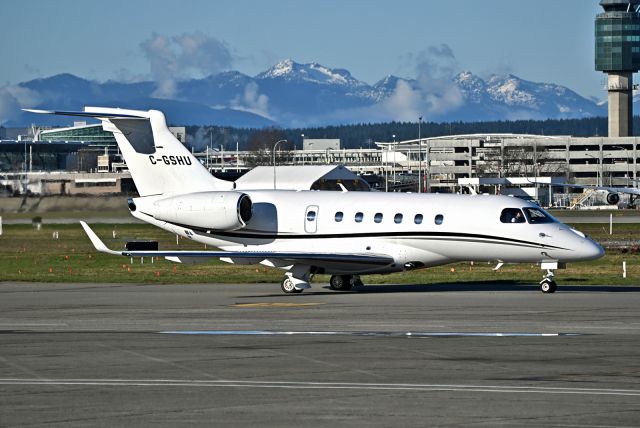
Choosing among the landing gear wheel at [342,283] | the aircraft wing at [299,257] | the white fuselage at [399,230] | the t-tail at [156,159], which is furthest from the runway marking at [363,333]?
the t-tail at [156,159]

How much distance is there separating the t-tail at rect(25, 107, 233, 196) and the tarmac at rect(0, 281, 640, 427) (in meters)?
5.42

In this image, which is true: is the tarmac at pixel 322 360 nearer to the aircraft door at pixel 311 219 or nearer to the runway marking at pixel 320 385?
the runway marking at pixel 320 385

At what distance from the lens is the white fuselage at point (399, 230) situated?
35500 mm

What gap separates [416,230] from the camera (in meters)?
36.4

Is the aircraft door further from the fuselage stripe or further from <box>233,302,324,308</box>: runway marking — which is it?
<box>233,302,324,308</box>: runway marking

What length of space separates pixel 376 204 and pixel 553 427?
22.7 metres

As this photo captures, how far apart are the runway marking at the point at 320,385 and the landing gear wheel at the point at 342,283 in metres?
19.7

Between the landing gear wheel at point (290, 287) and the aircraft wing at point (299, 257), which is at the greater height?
the aircraft wing at point (299, 257)

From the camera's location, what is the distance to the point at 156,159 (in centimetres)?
3972

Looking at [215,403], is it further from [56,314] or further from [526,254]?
[526,254]

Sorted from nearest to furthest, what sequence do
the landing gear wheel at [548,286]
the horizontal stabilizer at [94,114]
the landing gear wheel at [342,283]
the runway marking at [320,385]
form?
1. the runway marking at [320,385]
2. the landing gear wheel at [548,286]
3. the horizontal stabilizer at [94,114]
4. the landing gear wheel at [342,283]

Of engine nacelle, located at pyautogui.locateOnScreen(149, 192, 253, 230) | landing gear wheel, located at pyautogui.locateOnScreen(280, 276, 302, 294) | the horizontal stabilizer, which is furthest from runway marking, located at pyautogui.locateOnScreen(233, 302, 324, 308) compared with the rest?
the horizontal stabilizer

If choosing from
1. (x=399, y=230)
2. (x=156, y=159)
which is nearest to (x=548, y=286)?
(x=399, y=230)

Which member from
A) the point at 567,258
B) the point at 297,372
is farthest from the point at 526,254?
the point at 297,372
